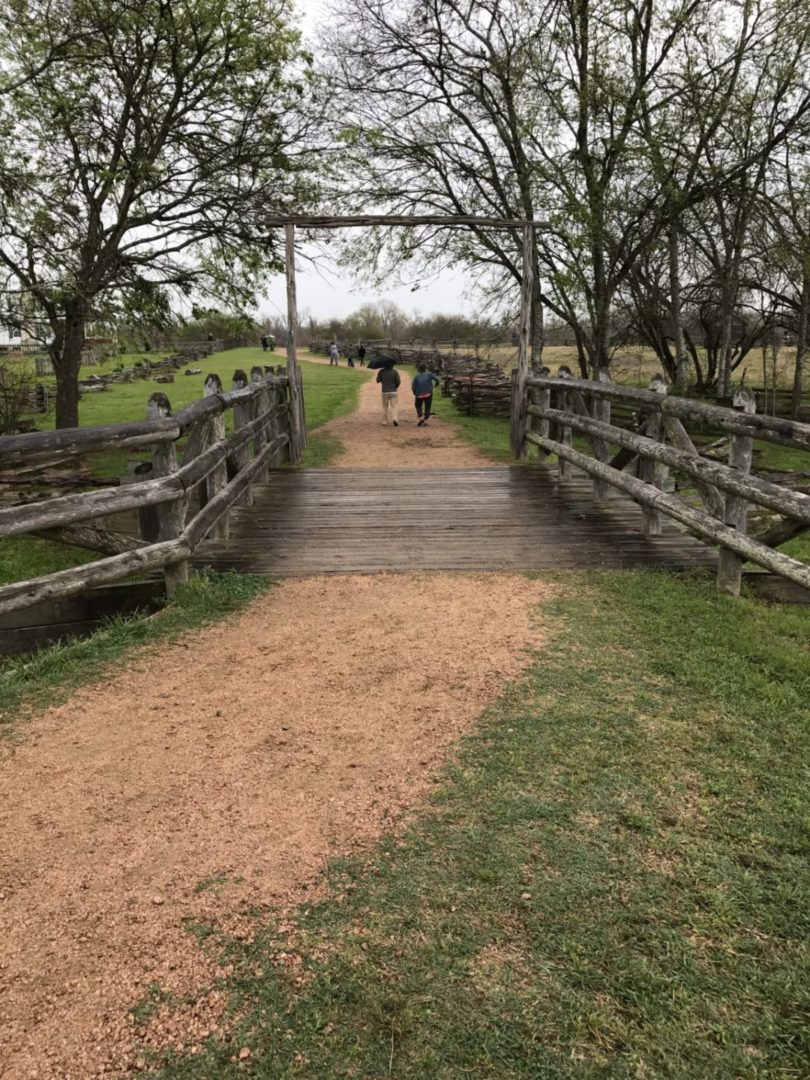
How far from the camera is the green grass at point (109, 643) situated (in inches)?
157

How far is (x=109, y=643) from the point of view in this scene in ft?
15.3

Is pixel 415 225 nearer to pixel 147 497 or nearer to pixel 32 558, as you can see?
pixel 32 558

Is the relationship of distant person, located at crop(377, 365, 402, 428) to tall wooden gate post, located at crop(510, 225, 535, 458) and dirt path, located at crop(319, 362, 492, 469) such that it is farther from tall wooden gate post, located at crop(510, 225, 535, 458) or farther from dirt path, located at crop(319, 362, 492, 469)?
tall wooden gate post, located at crop(510, 225, 535, 458)

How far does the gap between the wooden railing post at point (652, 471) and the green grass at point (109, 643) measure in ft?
12.0

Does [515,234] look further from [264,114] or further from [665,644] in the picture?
[665,644]

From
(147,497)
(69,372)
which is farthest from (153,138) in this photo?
(147,497)

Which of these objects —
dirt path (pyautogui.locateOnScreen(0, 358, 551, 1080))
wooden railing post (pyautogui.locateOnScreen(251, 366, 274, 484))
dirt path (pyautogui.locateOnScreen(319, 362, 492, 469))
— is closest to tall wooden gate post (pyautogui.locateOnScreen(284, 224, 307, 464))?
dirt path (pyautogui.locateOnScreen(319, 362, 492, 469))

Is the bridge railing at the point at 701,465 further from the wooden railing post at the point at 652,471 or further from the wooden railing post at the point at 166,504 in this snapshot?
the wooden railing post at the point at 166,504

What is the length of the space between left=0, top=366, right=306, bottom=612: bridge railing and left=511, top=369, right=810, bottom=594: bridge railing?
3.79 metres

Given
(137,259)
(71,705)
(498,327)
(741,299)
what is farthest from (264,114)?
(741,299)

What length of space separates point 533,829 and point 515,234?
1543 cm

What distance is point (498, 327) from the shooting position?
A: 18.3 m

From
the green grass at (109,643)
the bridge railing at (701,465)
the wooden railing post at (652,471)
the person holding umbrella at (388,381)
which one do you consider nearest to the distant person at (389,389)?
the person holding umbrella at (388,381)

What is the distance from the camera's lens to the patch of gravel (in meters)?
2.09
